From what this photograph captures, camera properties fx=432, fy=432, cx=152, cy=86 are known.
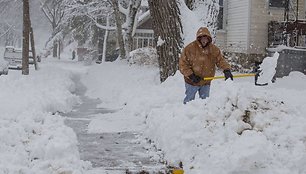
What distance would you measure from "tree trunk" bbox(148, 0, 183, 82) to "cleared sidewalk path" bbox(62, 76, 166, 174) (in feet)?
10.4

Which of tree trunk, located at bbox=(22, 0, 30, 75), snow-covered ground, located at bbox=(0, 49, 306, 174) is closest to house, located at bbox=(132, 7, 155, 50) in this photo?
Answer: tree trunk, located at bbox=(22, 0, 30, 75)

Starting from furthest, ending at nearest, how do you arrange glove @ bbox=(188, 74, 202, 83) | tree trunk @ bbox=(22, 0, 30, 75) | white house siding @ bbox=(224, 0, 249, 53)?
tree trunk @ bbox=(22, 0, 30, 75), white house siding @ bbox=(224, 0, 249, 53), glove @ bbox=(188, 74, 202, 83)

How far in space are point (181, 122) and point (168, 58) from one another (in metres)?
5.48

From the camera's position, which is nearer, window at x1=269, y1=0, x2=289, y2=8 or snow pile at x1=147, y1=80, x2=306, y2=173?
snow pile at x1=147, y1=80, x2=306, y2=173

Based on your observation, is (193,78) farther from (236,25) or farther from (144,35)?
(144,35)

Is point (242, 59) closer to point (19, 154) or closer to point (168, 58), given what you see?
point (168, 58)

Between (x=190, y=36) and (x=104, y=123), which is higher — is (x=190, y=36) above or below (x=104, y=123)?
above

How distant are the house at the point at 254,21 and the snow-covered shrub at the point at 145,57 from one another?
3.37 m

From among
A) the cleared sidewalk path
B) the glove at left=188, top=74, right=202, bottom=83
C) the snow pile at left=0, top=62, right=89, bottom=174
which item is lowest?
the cleared sidewalk path

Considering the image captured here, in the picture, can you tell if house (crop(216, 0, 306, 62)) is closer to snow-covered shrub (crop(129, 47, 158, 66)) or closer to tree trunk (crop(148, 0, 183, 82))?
snow-covered shrub (crop(129, 47, 158, 66))

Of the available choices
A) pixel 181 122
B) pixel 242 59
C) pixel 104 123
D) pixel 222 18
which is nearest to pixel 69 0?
pixel 222 18

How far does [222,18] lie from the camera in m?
20.0

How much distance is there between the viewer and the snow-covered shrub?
20.6m

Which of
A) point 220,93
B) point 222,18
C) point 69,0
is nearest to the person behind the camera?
point 220,93
